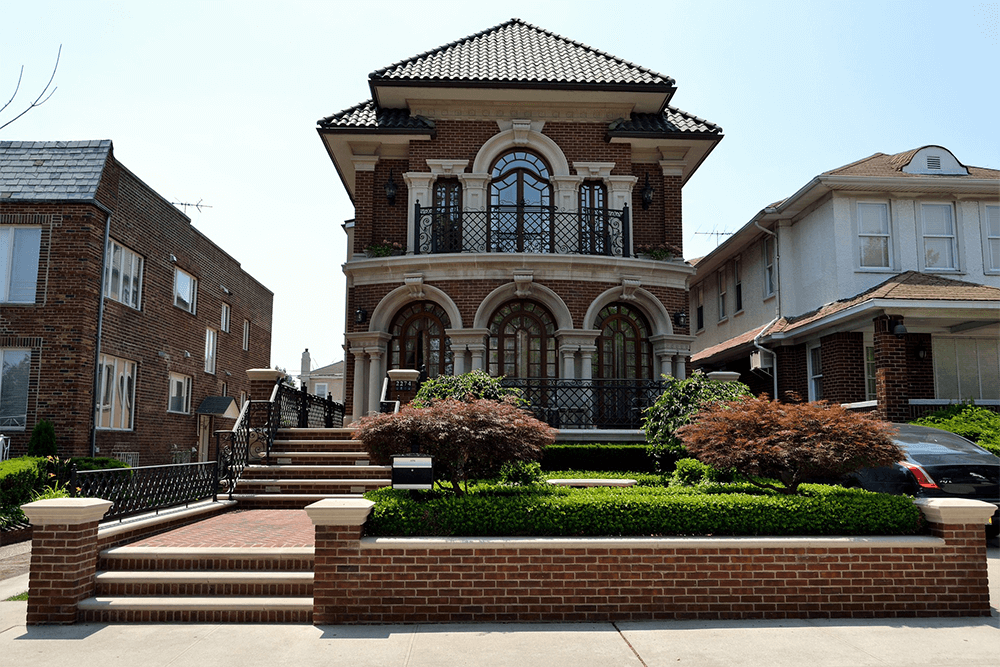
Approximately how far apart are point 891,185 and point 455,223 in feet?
34.9

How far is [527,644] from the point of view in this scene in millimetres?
5945

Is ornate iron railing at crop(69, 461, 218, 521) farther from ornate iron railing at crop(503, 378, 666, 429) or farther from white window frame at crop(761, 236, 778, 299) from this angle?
white window frame at crop(761, 236, 778, 299)

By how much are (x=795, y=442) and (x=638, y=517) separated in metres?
2.26

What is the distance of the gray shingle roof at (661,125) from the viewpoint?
16625 millimetres

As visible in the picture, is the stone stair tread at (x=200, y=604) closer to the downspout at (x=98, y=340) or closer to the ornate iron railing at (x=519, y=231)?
the ornate iron railing at (x=519, y=231)

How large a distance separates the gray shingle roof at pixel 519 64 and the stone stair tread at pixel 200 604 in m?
12.4

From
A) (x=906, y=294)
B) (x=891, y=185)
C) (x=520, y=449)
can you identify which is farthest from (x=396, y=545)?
(x=891, y=185)

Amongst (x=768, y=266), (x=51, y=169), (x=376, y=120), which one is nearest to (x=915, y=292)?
(x=768, y=266)

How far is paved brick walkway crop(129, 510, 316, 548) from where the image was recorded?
8.01 metres

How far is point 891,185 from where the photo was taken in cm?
1759

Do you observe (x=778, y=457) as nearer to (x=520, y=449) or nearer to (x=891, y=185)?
(x=520, y=449)

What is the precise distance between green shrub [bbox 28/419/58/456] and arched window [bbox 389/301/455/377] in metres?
7.13

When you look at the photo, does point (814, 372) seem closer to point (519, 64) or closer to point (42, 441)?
point (519, 64)

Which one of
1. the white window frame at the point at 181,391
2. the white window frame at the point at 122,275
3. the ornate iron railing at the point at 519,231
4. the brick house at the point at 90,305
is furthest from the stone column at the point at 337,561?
the white window frame at the point at 181,391
